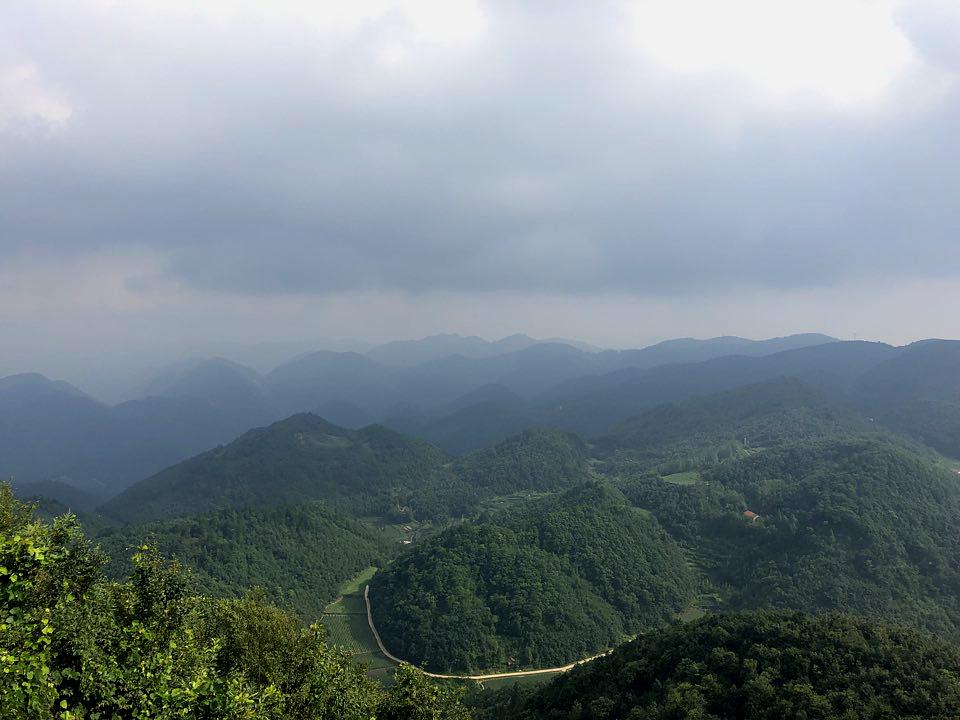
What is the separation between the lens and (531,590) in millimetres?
110812

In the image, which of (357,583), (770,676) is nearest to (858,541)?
(770,676)

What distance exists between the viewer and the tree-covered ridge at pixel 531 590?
101m

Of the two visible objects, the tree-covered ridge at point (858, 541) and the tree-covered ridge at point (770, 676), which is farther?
the tree-covered ridge at point (858, 541)

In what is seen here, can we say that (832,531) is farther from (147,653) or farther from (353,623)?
(147,653)

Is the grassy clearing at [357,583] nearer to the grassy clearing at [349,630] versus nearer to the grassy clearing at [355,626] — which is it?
the grassy clearing at [355,626]

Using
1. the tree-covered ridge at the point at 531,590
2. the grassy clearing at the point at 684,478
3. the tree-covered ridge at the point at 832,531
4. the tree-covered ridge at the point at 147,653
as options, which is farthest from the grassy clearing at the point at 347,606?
the grassy clearing at the point at 684,478

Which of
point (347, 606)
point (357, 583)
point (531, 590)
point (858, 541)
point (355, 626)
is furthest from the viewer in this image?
point (357, 583)

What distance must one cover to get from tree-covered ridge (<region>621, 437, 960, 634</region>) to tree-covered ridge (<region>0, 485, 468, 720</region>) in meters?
120

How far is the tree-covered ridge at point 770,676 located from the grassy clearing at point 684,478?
125188 millimetres

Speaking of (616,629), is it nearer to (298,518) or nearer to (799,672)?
(799,672)

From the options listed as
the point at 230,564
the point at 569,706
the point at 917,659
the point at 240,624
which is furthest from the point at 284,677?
the point at 230,564

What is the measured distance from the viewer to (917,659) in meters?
50.1

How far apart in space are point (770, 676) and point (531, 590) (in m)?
66.6

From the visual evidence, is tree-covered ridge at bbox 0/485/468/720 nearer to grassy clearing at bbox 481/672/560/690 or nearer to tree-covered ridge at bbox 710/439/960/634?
grassy clearing at bbox 481/672/560/690
